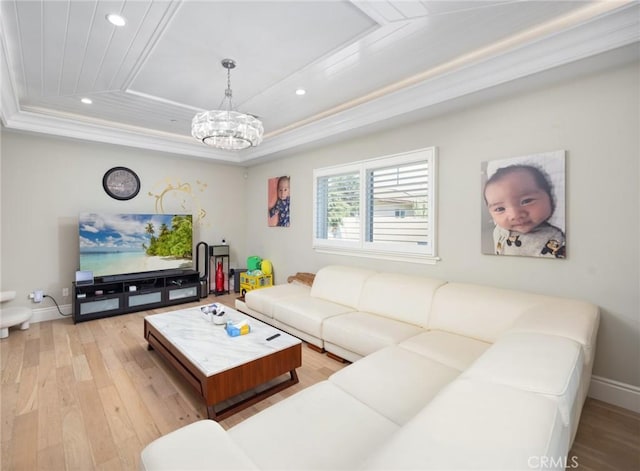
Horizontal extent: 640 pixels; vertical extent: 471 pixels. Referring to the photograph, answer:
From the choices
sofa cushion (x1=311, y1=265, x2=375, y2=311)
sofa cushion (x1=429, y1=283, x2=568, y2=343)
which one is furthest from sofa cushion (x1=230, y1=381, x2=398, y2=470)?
sofa cushion (x1=311, y1=265, x2=375, y2=311)

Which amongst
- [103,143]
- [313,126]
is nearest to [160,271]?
[103,143]

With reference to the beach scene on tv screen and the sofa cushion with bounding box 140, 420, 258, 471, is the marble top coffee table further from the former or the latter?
the beach scene on tv screen

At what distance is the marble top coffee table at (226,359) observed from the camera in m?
2.14

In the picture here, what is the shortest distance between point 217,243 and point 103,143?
2.41 metres

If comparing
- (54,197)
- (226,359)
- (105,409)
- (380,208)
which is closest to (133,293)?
(54,197)

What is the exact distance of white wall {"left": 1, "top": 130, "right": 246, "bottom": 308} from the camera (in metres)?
3.95

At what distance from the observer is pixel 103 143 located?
434 cm

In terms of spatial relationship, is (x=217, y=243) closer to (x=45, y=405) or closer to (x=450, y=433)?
(x=45, y=405)

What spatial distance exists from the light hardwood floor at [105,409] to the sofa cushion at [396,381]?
81 centimetres

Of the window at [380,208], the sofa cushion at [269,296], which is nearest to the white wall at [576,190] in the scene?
the window at [380,208]

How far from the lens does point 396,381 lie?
6.06ft

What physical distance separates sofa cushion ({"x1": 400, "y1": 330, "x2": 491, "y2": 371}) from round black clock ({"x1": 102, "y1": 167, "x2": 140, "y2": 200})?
183 inches

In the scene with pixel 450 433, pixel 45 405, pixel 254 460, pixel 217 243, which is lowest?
pixel 45 405

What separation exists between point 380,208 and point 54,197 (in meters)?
4.49
